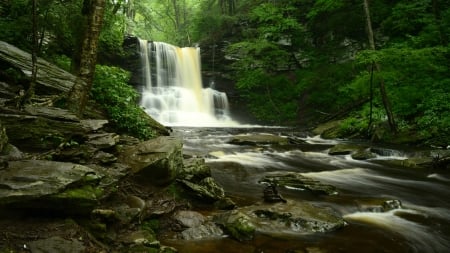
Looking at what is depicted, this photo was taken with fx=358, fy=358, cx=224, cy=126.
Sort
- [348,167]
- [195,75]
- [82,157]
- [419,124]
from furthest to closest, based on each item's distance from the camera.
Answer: [195,75], [419,124], [348,167], [82,157]

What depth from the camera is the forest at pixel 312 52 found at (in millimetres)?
10336

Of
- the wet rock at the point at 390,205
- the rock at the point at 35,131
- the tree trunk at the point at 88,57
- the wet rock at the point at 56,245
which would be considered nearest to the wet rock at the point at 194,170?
the rock at the point at 35,131

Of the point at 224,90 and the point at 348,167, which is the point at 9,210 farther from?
the point at 224,90

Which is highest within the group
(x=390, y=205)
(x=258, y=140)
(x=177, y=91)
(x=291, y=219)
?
(x=177, y=91)

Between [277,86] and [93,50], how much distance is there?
67.2ft

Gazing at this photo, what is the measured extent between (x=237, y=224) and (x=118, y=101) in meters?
4.88

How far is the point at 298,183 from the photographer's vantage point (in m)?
8.05

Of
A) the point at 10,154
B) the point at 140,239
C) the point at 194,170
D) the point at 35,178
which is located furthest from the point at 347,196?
the point at 10,154

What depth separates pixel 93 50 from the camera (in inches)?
276

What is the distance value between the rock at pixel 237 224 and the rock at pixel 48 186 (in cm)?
188

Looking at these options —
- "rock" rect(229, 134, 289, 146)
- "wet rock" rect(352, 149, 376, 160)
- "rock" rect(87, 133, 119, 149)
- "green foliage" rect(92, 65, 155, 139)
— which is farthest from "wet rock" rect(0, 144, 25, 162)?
"wet rock" rect(352, 149, 376, 160)

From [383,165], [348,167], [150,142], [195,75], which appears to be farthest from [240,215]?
[195,75]

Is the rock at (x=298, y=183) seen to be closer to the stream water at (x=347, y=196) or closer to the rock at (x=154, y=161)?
the stream water at (x=347, y=196)

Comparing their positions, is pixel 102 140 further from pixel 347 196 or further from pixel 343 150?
pixel 343 150
